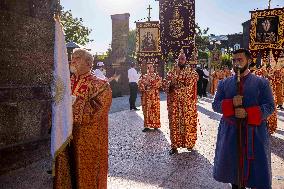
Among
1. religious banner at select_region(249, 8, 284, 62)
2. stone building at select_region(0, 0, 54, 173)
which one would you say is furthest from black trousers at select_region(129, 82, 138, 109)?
stone building at select_region(0, 0, 54, 173)

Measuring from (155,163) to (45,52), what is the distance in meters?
2.83

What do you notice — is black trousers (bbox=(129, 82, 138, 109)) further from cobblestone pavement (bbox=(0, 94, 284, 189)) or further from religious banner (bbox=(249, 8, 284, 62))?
religious banner (bbox=(249, 8, 284, 62))

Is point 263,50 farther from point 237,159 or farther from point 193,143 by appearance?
point 237,159

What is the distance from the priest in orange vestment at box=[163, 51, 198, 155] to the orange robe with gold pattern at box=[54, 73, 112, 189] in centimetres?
405

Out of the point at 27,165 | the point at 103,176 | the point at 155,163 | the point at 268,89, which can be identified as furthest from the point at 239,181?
the point at 27,165

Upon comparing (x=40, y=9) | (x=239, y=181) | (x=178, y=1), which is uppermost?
(x=178, y=1)

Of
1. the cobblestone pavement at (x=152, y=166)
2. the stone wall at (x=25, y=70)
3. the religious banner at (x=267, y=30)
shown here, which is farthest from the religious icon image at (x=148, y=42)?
the stone wall at (x=25, y=70)

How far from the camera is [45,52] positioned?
671cm

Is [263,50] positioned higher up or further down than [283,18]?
further down

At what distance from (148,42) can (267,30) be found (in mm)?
4314

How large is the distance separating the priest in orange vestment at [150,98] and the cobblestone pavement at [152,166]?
32.5 inches

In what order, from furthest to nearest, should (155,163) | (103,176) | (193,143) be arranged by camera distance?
(193,143) → (155,163) → (103,176)

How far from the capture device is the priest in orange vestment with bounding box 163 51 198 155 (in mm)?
7879

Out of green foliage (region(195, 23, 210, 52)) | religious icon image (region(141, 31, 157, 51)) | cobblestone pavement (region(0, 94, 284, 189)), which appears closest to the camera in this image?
cobblestone pavement (region(0, 94, 284, 189))
